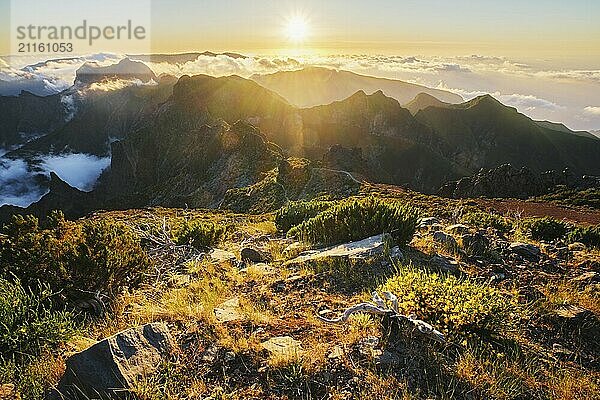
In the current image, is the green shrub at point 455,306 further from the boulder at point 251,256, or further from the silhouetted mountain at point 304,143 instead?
the silhouetted mountain at point 304,143

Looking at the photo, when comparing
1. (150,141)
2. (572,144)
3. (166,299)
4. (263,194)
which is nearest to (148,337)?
(166,299)

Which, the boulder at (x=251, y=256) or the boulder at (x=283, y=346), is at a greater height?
the boulder at (x=283, y=346)

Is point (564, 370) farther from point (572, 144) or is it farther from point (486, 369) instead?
point (572, 144)

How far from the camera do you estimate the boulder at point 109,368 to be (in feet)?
10.7

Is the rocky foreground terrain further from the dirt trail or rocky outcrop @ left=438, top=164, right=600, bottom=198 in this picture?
rocky outcrop @ left=438, top=164, right=600, bottom=198

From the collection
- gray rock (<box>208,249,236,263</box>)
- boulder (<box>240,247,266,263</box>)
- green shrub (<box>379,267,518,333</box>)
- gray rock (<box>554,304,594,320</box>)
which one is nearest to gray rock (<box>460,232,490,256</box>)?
gray rock (<box>554,304,594,320</box>)

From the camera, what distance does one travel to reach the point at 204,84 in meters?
157

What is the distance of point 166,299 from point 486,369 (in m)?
4.12

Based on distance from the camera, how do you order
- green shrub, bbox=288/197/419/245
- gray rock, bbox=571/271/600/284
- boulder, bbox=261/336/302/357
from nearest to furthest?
boulder, bbox=261/336/302/357, gray rock, bbox=571/271/600/284, green shrub, bbox=288/197/419/245

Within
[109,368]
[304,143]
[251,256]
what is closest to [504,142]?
[304,143]

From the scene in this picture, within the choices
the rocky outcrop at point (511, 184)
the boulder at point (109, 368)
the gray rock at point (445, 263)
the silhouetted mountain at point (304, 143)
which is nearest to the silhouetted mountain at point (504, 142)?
the silhouetted mountain at point (304, 143)

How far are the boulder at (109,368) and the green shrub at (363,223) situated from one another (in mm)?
5298

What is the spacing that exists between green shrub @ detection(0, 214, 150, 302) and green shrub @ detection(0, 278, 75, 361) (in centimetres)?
45

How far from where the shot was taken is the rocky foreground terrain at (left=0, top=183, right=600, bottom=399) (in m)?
3.48
